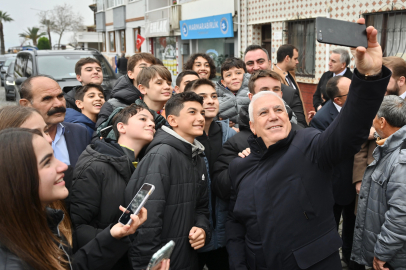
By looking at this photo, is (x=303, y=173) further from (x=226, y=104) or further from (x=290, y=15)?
(x=290, y=15)

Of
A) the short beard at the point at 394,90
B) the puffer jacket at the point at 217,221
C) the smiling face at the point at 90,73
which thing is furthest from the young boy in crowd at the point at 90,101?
the short beard at the point at 394,90

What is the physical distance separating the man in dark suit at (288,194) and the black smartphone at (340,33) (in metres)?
0.42

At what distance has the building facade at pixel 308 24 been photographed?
24.4ft

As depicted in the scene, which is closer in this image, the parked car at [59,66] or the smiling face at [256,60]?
the smiling face at [256,60]

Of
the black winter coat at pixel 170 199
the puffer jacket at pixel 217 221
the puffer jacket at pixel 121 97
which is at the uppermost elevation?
the puffer jacket at pixel 121 97

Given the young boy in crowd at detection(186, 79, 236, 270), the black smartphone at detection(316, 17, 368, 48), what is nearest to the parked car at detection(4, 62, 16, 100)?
the young boy in crowd at detection(186, 79, 236, 270)

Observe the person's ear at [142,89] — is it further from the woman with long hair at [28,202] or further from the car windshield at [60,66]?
the car windshield at [60,66]

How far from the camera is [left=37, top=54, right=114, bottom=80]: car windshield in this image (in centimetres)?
827

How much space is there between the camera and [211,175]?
312 cm

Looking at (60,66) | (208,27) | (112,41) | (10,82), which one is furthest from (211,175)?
(112,41)

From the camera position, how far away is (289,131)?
233cm

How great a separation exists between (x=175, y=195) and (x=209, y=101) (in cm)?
120

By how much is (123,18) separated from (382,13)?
889 inches

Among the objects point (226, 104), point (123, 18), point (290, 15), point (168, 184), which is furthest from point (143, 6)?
point (168, 184)
